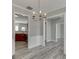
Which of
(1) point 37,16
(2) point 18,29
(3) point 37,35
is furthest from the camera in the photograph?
(2) point 18,29

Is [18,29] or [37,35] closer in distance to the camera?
[37,35]

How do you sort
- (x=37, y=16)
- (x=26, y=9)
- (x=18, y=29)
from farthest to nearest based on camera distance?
(x=18, y=29) < (x=26, y=9) < (x=37, y=16)

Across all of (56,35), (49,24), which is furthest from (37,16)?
(56,35)

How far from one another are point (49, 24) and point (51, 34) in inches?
41.3

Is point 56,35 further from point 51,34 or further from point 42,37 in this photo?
point 42,37

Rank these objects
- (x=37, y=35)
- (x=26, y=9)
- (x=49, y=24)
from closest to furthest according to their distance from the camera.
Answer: (x=26, y=9), (x=37, y=35), (x=49, y=24)

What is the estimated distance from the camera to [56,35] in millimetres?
10047

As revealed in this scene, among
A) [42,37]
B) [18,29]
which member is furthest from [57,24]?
[18,29]

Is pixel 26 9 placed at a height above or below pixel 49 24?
above
